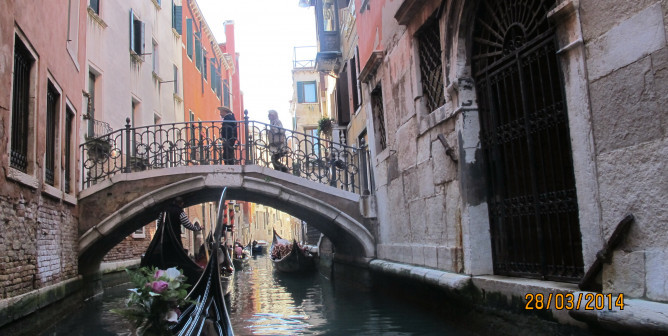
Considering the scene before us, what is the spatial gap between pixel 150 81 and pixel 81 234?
589cm

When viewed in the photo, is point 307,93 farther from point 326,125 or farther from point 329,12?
point 329,12

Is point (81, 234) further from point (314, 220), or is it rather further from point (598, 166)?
point (598, 166)

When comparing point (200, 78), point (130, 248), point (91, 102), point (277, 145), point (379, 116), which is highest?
point (200, 78)

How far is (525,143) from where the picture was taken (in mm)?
3793

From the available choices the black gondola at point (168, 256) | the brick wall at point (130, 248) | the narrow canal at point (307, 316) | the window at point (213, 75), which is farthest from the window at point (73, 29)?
the window at point (213, 75)

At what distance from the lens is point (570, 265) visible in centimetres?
344

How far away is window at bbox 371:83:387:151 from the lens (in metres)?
7.34

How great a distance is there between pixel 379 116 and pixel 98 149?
400 cm

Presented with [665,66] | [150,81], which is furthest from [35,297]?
[150,81]

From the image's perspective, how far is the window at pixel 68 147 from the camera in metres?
6.96

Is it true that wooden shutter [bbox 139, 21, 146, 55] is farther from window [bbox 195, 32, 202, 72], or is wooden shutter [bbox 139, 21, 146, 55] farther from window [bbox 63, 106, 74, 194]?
window [bbox 195, 32, 202, 72]

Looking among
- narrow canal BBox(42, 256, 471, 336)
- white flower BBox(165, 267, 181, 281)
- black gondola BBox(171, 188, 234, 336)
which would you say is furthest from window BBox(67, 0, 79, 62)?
white flower BBox(165, 267, 181, 281)

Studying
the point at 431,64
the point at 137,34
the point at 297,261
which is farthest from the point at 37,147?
the point at 297,261
